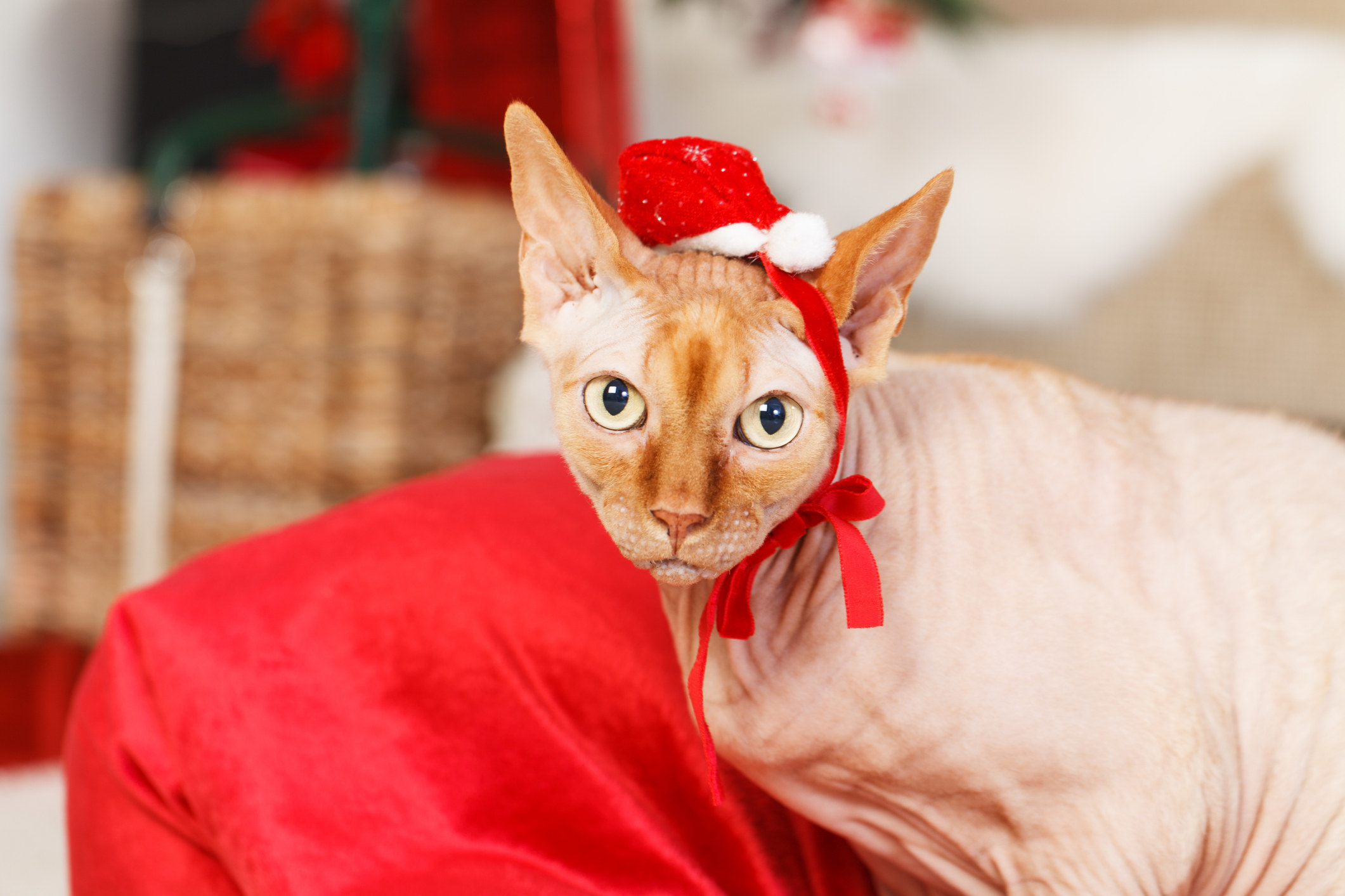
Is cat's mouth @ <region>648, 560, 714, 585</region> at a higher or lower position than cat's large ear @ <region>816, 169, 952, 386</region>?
lower

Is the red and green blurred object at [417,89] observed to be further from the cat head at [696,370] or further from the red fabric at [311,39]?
the cat head at [696,370]

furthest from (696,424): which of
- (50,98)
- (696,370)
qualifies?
(50,98)

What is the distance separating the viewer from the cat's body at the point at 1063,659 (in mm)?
665

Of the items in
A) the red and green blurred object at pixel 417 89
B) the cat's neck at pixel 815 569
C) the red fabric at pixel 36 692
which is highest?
the red and green blurred object at pixel 417 89

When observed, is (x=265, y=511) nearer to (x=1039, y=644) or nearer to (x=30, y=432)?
(x=30, y=432)

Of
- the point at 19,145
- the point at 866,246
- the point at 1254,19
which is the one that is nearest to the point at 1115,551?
the point at 866,246

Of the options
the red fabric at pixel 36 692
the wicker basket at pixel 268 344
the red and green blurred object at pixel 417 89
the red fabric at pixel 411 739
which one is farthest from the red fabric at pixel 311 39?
the red fabric at pixel 411 739

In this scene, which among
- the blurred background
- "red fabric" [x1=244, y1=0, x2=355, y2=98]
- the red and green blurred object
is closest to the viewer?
the blurred background

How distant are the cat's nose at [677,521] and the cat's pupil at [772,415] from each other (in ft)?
0.21

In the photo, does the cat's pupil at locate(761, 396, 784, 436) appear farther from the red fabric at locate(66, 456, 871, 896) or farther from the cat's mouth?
the red fabric at locate(66, 456, 871, 896)

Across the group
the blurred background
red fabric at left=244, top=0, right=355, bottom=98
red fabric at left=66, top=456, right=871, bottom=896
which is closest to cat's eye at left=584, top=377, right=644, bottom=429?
red fabric at left=66, top=456, right=871, bottom=896

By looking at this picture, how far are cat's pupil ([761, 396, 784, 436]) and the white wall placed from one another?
2.27m

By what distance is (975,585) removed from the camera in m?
0.68

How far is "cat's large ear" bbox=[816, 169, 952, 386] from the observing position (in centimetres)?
60
